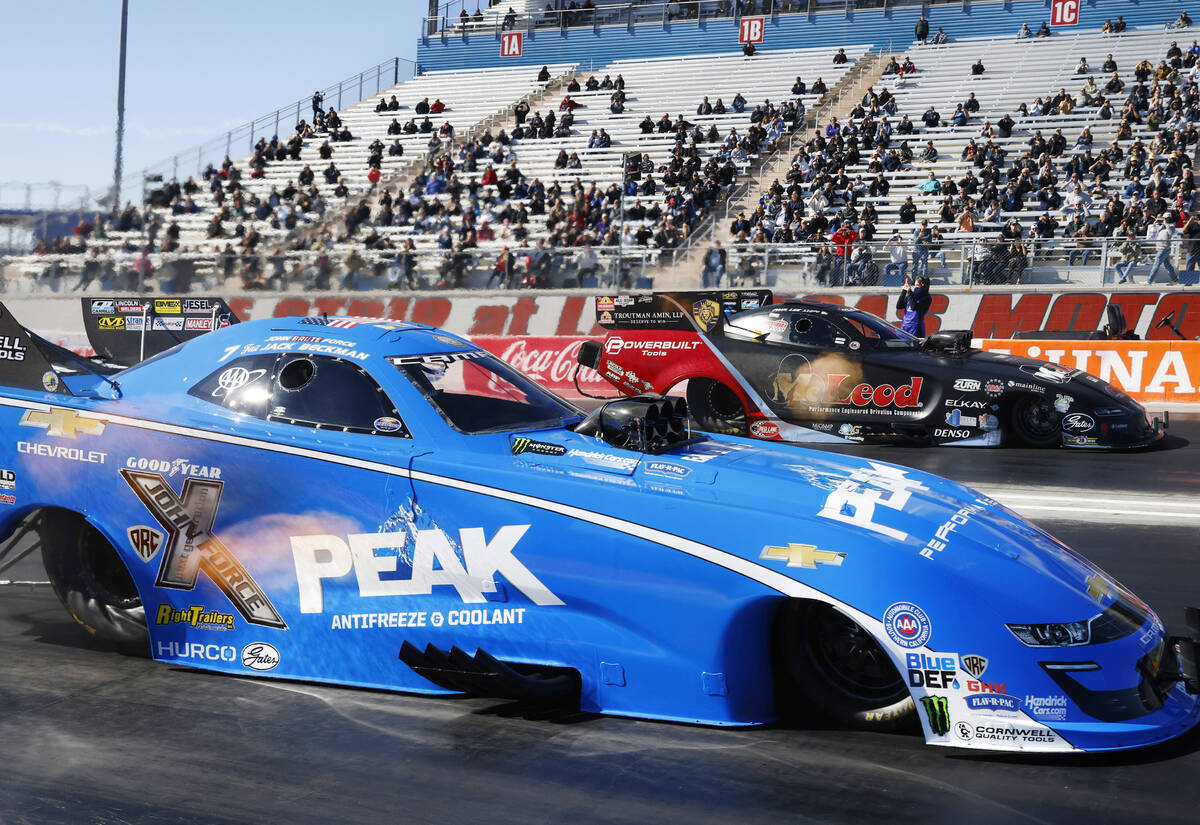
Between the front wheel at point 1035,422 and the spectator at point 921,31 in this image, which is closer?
the front wheel at point 1035,422

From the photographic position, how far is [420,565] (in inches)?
193

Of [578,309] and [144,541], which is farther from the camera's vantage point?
[578,309]

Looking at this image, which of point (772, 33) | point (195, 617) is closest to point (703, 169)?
point (772, 33)

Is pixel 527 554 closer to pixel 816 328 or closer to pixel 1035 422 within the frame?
pixel 816 328

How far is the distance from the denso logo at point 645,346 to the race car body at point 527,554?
24.5 ft

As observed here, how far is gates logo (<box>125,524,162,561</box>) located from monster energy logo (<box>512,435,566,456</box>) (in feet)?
5.50

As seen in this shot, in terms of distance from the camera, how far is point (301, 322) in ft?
18.8

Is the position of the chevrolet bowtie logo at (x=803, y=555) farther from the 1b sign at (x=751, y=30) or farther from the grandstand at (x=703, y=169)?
the 1b sign at (x=751, y=30)

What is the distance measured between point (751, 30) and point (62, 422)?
35.7 m

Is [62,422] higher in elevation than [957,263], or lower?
lower

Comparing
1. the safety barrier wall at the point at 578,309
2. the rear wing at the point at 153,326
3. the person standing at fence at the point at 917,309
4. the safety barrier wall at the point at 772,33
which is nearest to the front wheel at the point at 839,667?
the rear wing at the point at 153,326

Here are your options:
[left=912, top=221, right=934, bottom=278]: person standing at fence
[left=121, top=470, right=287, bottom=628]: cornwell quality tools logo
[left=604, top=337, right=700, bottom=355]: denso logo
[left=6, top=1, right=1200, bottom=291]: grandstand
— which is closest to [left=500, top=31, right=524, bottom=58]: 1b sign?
[left=6, top=1, right=1200, bottom=291]: grandstand

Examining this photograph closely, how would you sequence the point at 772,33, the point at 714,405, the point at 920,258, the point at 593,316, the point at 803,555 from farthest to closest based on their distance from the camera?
the point at 772,33 → the point at 593,316 → the point at 920,258 → the point at 714,405 → the point at 803,555

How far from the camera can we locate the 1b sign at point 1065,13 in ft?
111
